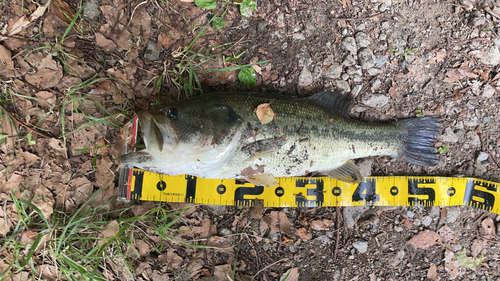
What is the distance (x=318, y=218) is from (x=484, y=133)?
101 inches

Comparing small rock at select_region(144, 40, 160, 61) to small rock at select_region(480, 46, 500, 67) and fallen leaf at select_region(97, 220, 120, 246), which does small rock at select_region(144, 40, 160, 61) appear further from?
small rock at select_region(480, 46, 500, 67)

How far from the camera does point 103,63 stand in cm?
331

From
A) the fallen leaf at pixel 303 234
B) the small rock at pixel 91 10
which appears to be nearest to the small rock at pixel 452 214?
the fallen leaf at pixel 303 234

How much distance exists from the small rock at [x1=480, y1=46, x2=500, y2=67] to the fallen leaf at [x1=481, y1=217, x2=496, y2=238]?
84.7 inches

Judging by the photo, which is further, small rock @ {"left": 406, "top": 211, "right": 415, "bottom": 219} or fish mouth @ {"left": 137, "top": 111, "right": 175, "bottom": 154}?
small rock @ {"left": 406, "top": 211, "right": 415, "bottom": 219}

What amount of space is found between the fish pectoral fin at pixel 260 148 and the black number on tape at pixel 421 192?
2073 mm

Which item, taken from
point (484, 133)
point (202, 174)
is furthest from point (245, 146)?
point (484, 133)

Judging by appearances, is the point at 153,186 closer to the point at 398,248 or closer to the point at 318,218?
the point at 318,218

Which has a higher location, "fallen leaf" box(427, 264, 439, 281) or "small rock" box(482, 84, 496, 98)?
"small rock" box(482, 84, 496, 98)

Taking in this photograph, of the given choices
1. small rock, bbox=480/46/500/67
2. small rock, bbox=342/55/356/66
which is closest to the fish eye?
small rock, bbox=342/55/356/66

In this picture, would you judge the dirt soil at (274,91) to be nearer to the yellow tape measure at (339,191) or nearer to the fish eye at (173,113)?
the yellow tape measure at (339,191)

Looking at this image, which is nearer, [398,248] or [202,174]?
[202,174]

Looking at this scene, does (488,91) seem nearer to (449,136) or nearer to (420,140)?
(449,136)

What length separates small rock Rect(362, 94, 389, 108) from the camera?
354 centimetres
